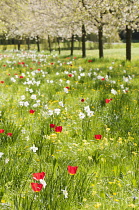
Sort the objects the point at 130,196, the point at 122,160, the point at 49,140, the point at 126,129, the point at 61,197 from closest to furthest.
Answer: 1. the point at 61,197
2. the point at 130,196
3. the point at 122,160
4. the point at 49,140
5. the point at 126,129

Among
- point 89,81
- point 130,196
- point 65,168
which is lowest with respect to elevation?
point 130,196

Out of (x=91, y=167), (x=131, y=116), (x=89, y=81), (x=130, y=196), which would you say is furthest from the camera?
(x=89, y=81)

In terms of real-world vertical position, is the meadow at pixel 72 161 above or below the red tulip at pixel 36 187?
below

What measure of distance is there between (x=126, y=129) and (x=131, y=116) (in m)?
0.62

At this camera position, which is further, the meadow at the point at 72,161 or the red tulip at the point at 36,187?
the meadow at the point at 72,161

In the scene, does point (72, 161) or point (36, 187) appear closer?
point (36, 187)

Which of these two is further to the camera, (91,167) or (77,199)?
(91,167)

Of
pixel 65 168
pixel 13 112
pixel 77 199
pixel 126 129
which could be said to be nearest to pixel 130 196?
pixel 77 199

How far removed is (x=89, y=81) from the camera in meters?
7.37

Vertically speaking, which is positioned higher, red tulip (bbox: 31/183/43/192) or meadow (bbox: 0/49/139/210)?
red tulip (bbox: 31/183/43/192)

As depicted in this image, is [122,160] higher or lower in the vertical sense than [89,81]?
lower

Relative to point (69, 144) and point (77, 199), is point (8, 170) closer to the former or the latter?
point (77, 199)

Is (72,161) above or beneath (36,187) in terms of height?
beneath

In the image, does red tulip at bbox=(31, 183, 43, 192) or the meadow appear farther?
the meadow
